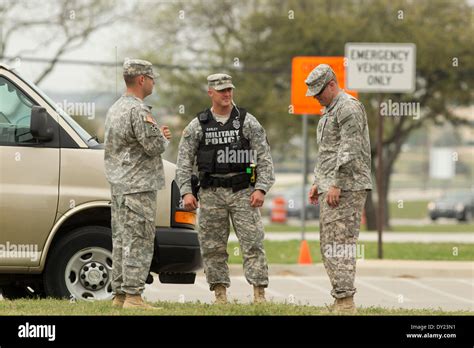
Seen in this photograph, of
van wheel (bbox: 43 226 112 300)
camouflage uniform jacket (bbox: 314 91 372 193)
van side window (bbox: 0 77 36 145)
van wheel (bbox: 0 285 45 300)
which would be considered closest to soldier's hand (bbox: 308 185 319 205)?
camouflage uniform jacket (bbox: 314 91 372 193)

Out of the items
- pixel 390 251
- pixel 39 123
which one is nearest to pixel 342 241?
pixel 39 123

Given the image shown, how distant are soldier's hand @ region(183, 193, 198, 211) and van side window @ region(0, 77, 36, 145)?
1577mm

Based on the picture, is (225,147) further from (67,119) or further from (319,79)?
(67,119)

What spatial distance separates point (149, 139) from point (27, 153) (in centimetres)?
156

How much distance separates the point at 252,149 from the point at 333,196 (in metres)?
1.09

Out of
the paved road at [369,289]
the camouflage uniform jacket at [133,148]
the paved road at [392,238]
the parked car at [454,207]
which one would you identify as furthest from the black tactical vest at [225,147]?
A: the parked car at [454,207]

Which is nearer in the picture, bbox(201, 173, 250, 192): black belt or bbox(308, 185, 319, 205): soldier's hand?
bbox(308, 185, 319, 205): soldier's hand

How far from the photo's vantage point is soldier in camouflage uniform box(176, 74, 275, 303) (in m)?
9.20

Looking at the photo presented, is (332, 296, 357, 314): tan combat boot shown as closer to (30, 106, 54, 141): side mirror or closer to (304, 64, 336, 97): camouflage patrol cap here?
(304, 64, 336, 97): camouflage patrol cap

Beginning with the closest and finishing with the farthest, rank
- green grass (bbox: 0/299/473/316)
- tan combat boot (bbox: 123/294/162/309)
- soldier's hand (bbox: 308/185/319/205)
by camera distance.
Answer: green grass (bbox: 0/299/473/316), tan combat boot (bbox: 123/294/162/309), soldier's hand (bbox: 308/185/319/205)

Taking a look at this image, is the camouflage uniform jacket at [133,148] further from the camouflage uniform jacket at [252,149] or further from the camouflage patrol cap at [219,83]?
the camouflage patrol cap at [219,83]

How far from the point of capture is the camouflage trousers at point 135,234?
8.60 m
